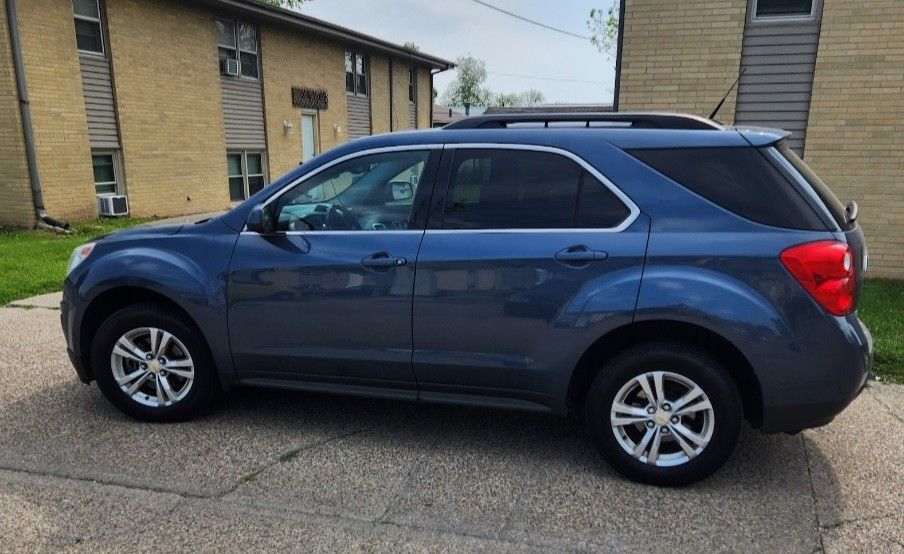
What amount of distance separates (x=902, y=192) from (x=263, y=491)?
7.76 m

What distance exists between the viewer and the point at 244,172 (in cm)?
1838

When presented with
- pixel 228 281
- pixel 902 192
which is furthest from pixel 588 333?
pixel 902 192

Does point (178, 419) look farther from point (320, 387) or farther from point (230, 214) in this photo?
point (230, 214)

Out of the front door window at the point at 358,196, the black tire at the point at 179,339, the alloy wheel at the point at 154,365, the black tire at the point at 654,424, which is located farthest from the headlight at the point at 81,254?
the black tire at the point at 654,424

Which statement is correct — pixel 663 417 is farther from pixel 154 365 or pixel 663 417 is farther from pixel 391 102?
pixel 391 102

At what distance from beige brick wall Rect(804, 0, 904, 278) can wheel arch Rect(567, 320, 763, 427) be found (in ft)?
18.2

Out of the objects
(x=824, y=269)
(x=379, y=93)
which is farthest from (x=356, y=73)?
(x=824, y=269)

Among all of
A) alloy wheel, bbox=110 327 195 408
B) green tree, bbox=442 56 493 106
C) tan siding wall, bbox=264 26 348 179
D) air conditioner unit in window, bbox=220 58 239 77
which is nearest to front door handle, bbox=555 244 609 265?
alloy wheel, bbox=110 327 195 408

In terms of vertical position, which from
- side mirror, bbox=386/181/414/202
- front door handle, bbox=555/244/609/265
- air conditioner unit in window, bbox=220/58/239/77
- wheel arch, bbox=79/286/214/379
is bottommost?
wheel arch, bbox=79/286/214/379

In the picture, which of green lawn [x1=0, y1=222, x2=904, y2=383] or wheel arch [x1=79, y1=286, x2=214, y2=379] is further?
green lawn [x1=0, y1=222, x2=904, y2=383]

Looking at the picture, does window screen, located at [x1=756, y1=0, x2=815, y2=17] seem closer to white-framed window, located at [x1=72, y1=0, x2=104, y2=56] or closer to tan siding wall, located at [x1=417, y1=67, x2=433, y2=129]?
white-framed window, located at [x1=72, y1=0, x2=104, y2=56]

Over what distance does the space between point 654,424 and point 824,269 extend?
3.48ft

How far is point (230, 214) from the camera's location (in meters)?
3.80

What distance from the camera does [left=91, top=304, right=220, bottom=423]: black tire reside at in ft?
12.7
